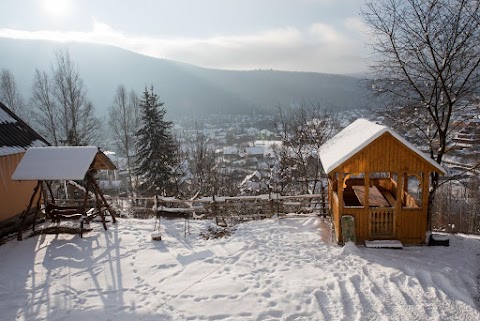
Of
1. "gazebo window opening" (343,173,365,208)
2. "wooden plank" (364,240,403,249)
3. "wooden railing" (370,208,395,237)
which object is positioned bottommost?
"wooden plank" (364,240,403,249)

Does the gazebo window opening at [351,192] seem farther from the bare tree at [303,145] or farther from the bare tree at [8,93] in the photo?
the bare tree at [8,93]

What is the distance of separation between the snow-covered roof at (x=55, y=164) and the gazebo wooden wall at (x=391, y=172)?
8502 millimetres

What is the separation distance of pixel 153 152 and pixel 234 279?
61.1ft

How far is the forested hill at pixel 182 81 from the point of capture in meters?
71.6

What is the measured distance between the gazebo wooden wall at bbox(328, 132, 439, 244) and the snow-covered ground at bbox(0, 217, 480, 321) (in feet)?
2.00

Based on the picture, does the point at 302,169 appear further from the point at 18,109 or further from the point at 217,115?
the point at 217,115

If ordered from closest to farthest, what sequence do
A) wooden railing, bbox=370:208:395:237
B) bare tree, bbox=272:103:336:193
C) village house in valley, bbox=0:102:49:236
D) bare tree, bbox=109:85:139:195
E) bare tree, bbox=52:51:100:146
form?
wooden railing, bbox=370:208:395:237 < village house in valley, bbox=0:102:49:236 < bare tree, bbox=272:103:336:193 < bare tree, bbox=52:51:100:146 < bare tree, bbox=109:85:139:195

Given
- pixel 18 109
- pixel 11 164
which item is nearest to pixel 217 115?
pixel 18 109

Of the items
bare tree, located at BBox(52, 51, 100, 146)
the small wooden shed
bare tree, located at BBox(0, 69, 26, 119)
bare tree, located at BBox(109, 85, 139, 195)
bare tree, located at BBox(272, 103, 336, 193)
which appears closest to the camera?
the small wooden shed

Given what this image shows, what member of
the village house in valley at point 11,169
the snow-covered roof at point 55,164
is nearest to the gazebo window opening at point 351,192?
the snow-covered roof at point 55,164

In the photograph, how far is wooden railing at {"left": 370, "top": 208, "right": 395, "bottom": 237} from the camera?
412 inches

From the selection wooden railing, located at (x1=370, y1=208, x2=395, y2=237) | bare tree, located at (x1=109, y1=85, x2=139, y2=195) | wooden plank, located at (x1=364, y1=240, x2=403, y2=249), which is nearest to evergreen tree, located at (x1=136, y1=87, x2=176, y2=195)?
bare tree, located at (x1=109, y1=85, x2=139, y2=195)

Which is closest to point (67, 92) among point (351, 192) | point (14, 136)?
point (14, 136)

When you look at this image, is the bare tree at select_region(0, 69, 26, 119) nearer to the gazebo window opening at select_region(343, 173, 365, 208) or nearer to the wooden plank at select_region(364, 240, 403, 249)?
the gazebo window opening at select_region(343, 173, 365, 208)
